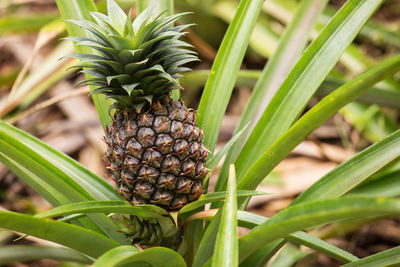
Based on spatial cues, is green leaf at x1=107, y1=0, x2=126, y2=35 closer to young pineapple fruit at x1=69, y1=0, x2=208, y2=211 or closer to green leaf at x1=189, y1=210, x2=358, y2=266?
young pineapple fruit at x1=69, y1=0, x2=208, y2=211

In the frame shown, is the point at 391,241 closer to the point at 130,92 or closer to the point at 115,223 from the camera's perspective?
the point at 115,223

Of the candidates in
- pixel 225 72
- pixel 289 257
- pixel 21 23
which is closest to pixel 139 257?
pixel 225 72

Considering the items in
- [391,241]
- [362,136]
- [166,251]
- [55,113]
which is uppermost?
[362,136]

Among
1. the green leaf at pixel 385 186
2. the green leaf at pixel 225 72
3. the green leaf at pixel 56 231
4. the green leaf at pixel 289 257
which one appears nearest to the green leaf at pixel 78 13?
the green leaf at pixel 225 72

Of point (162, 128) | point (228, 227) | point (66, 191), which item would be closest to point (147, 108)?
point (162, 128)

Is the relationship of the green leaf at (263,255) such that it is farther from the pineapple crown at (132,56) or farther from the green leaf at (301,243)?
the pineapple crown at (132,56)
